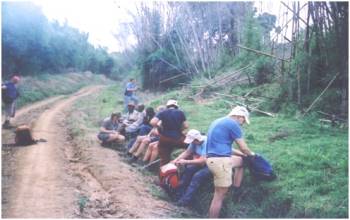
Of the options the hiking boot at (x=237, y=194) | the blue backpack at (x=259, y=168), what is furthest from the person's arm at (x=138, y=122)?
the blue backpack at (x=259, y=168)

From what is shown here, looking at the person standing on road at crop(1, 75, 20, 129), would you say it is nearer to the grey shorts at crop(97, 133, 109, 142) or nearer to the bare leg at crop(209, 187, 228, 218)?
the grey shorts at crop(97, 133, 109, 142)

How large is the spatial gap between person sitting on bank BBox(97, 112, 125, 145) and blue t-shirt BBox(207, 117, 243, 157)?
463cm

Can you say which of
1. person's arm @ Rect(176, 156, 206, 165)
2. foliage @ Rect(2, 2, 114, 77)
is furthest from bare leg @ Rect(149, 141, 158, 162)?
foliage @ Rect(2, 2, 114, 77)

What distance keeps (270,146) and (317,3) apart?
12.0 ft

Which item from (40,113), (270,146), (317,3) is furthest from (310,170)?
(40,113)

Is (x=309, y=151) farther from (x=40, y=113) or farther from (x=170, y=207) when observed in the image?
(x=40, y=113)

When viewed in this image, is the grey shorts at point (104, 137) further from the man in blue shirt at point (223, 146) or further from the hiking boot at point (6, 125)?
the man in blue shirt at point (223, 146)

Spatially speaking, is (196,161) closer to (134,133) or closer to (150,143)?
(150,143)

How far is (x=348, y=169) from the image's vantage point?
634 cm

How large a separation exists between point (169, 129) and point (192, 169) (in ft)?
3.94

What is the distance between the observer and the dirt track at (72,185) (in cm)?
625

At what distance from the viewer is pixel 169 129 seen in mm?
7930

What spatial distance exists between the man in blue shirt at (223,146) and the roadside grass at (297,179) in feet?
2.32

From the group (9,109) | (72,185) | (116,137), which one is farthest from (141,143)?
(9,109)
